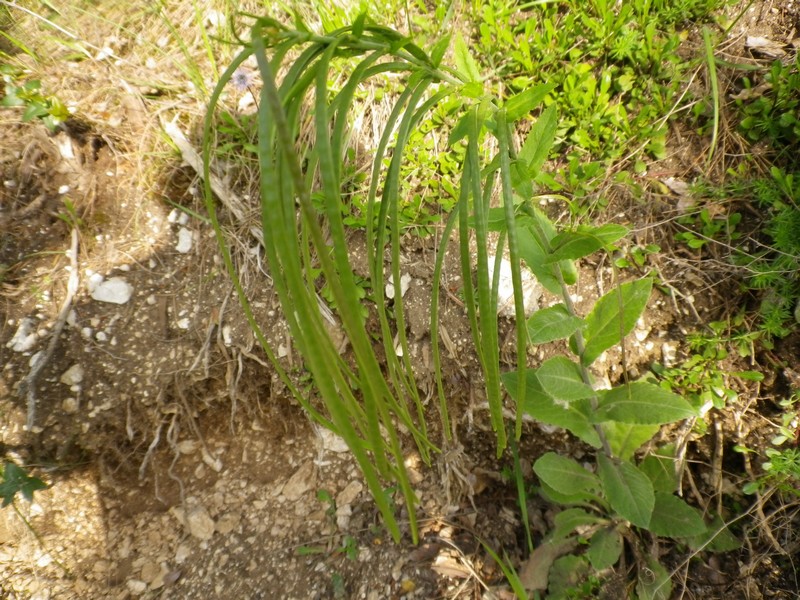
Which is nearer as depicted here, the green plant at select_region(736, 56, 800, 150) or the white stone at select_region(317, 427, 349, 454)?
the green plant at select_region(736, 56, 800, 150)

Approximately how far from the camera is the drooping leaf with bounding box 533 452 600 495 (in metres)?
1.53

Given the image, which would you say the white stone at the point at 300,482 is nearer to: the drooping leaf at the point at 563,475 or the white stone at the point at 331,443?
the white stone at the point at 331,443

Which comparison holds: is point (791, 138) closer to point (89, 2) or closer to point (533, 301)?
point (533, 301)

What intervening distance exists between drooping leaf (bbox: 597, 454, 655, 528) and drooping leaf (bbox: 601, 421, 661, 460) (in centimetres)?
7

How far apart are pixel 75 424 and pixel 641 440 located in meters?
2.16

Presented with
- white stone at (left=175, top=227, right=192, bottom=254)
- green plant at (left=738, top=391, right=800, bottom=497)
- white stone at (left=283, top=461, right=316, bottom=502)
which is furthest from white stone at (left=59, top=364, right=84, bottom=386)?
green plant at (left=738, top=391, right=800, bottom=497)

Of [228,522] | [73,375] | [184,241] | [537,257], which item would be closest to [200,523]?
[228,522]

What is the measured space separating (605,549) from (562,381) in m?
0.73

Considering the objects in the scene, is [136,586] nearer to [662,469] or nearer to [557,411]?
[557,411]

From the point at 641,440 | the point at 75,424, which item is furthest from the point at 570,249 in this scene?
the point at 75,424

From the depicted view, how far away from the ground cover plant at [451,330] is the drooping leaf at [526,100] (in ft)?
0.55

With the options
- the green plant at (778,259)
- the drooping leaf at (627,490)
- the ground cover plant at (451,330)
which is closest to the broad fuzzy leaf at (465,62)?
the ground cover plant at (451,330)

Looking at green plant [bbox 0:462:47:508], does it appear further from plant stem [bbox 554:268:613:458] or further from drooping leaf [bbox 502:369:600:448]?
plant stem [bbox 554:268:613:458]

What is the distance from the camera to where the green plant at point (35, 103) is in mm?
1938
